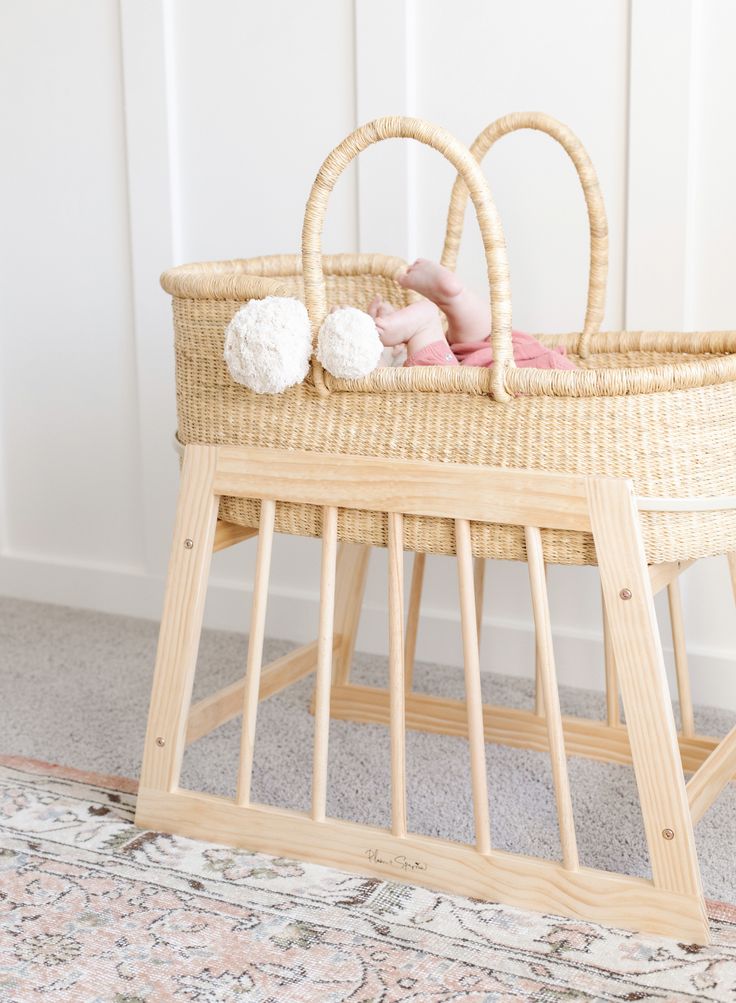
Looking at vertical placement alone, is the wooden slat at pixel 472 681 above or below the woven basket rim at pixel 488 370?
below

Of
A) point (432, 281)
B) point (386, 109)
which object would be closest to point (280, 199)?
point (386, 109)

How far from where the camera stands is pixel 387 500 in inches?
49.9

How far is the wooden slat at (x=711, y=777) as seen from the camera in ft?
4.21

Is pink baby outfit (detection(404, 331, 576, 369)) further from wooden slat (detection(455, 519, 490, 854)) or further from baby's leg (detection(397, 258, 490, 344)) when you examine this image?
wooden slat (detection(455, 519, 490, 854))

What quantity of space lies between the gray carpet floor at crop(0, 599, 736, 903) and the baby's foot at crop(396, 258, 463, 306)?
629 millimetres

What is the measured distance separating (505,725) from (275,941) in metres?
0.57

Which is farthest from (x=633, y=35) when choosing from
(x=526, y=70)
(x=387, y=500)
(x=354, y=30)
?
(x=387, y=500)

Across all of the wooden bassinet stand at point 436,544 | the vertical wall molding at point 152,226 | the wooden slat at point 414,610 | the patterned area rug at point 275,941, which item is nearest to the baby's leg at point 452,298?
the wooden bassinet stand at point 436,544

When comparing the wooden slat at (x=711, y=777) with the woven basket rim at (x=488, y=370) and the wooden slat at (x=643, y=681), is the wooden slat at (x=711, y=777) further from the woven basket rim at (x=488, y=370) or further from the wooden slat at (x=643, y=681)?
the woven basket rim at (x=488, y=370)

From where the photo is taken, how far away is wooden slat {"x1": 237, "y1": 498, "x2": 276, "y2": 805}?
1324mm

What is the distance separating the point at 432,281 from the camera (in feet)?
4.43

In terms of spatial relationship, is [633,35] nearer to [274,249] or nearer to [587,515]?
[274,249]

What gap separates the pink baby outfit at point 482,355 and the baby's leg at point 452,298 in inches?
0.6

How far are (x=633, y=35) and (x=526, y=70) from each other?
0.55ft
